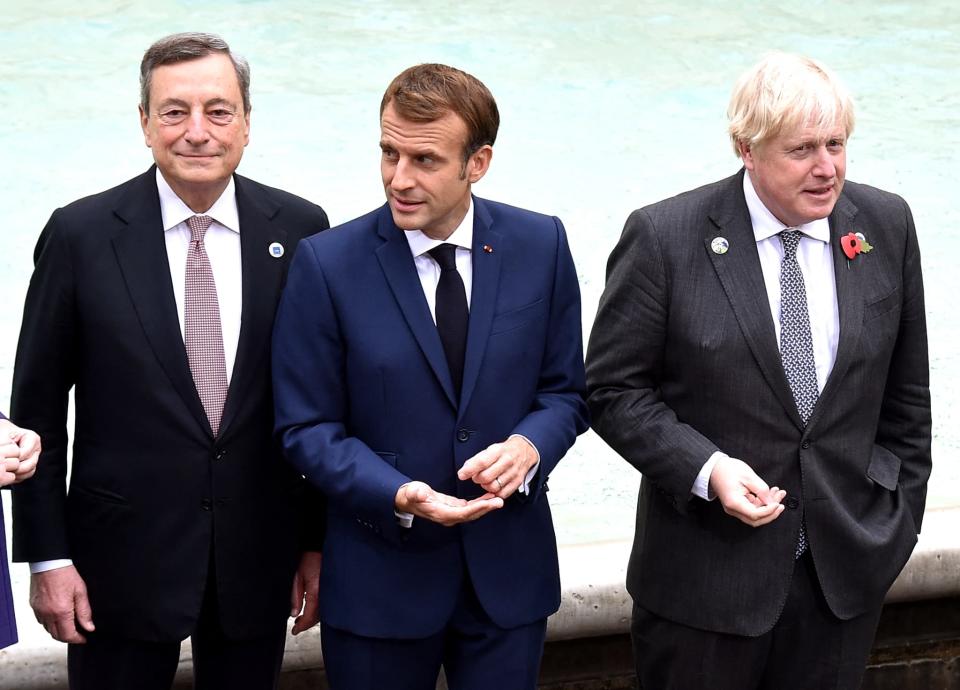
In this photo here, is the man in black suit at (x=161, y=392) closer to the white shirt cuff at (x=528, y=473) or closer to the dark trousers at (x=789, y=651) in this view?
the white shirt cuff at (x=528, y=473)

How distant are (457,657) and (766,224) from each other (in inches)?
34.9

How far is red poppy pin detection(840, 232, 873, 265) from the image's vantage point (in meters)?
2.85

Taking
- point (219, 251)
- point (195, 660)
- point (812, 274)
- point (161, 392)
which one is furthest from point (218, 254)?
point (812, 274)

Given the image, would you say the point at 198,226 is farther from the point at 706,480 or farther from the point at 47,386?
the point at 706,480

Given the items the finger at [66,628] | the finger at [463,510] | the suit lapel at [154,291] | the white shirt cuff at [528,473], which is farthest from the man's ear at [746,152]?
the finger at [66,628]

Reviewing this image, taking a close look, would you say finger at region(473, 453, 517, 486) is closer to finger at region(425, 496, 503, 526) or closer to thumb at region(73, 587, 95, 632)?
finger at region(425, 496, 503, 526)

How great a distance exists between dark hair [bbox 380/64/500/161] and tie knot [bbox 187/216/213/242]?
378mm

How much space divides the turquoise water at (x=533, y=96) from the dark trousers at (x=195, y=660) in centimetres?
235

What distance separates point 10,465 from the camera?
261 cm

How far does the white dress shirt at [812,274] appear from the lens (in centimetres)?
283

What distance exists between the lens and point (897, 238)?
9.61ft

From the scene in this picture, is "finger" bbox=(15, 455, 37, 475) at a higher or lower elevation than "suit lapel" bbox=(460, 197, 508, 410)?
lower

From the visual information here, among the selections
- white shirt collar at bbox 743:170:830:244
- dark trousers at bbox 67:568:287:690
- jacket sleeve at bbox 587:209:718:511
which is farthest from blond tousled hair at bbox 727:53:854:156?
dark trousers at bbox 67:568:287:690

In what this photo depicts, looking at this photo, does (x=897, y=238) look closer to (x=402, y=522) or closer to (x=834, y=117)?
(x=834, y=117)
